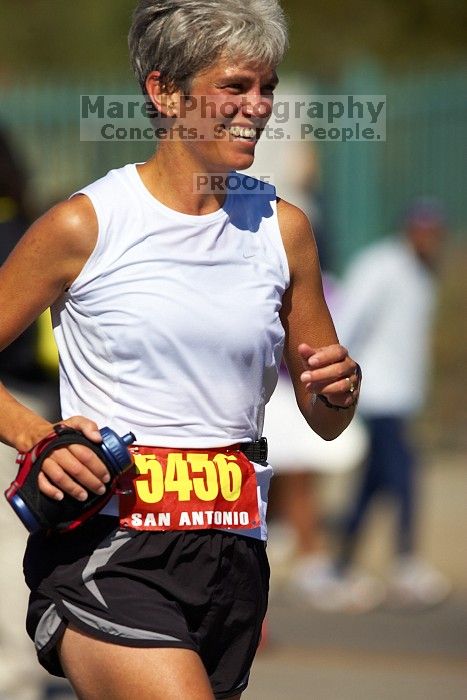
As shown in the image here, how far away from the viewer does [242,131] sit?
3.07 meters

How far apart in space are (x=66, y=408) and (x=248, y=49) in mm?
862

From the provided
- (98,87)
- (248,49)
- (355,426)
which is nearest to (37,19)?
(98,87)

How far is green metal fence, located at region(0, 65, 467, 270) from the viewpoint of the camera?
11.7 meters

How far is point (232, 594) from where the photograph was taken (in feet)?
10.1

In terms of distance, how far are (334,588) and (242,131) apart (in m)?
5.09

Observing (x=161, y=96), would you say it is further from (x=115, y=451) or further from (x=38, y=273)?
(x=115, y=451)

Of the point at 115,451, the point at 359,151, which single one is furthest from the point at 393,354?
the point at 115,451

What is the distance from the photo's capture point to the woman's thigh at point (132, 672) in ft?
9.22

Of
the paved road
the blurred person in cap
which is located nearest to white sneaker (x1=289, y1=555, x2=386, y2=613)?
the blurred person in cap

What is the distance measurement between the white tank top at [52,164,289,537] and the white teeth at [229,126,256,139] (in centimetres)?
19

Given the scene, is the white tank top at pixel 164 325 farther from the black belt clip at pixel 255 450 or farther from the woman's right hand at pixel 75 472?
the woman's right hand at pixel 75 472

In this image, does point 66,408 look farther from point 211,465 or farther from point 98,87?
point 98,87

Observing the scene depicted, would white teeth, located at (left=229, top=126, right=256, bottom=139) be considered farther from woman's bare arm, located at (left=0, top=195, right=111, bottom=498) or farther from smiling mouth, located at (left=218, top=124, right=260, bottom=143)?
woman's bare arm, located at (left=0, top=195, right=111, bottom=498)

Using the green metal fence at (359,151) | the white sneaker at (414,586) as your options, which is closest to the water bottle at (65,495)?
the white sneaker at (414,586)
